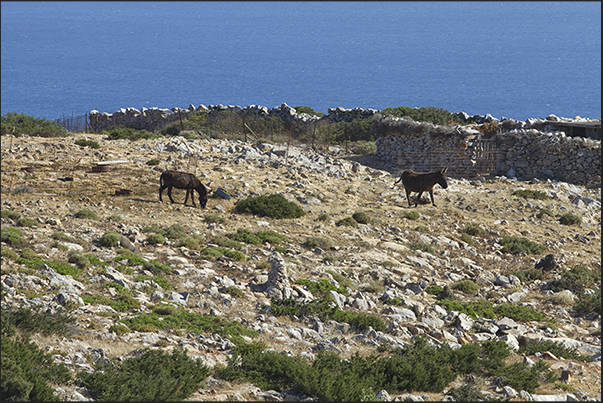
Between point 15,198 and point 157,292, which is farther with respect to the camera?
point 15,198

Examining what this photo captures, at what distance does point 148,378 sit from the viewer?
779 cm

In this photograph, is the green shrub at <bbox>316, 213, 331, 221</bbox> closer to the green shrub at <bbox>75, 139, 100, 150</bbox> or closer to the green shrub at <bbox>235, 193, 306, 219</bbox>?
the green shrub at <bbox>235, 193, 306, 219</bbox>

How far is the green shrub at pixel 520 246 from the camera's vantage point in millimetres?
18078

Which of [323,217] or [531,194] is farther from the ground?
[323,217]

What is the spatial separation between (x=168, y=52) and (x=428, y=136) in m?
150

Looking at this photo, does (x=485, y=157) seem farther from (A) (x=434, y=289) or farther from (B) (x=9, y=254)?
(B) (x=9, y=254)

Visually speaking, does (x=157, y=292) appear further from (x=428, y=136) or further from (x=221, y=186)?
(x=428, y=136)

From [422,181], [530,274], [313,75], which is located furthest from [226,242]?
[313,75]

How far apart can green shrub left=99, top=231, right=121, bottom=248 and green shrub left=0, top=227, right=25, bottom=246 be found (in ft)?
5.24

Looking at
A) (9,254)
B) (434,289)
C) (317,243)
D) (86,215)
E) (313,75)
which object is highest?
(9,254)

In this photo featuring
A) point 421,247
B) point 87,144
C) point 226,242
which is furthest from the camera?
point 87,144

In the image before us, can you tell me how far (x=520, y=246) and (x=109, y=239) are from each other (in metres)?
11.0

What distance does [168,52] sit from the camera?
171 meters

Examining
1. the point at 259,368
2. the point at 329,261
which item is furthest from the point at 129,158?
the point at 259,368
